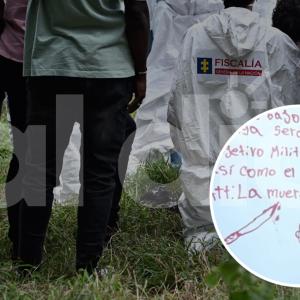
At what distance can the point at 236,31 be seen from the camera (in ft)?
11.2

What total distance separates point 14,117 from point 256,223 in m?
1.25

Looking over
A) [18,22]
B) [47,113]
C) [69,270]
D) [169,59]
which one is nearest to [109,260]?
[69,270]

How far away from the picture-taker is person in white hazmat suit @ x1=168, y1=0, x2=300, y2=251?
11.3 feet

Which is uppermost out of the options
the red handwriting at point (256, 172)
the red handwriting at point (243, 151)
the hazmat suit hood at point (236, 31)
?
the hazmat suit hood at point (236, 31)

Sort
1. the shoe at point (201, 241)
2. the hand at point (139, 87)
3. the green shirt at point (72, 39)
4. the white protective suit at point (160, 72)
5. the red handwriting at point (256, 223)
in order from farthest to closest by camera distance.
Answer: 1. the white protective suit at point (160, 72)
2. the shoe at point (201, 241)
3. the hand at point (139, 87)
4. the green shirt at point (72, 39)
5. the red handwriting at point (256, 223)

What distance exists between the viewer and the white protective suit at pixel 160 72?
4930 mm

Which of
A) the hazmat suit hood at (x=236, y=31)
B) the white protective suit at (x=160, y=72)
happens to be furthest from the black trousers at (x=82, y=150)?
the white protective suit at (x=160, y=72)

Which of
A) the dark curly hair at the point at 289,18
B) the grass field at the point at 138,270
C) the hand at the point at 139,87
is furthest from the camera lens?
the dark curly hair at the point at 289,18

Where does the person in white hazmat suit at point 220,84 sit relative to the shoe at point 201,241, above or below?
above

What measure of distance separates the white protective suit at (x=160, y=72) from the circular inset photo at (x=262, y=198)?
2570mm

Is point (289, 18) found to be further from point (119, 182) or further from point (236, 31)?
point (119, 182)

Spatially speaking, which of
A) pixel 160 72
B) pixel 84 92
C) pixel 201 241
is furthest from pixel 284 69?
pixel 160 72

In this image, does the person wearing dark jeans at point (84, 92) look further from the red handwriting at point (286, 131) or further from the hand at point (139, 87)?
the red handwriting at point (286, 131)

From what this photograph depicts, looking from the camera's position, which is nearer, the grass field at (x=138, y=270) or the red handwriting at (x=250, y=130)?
the red handwriting at (x=250, y=130)
